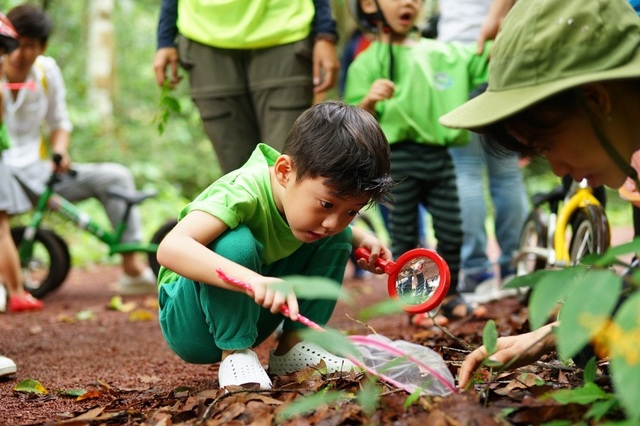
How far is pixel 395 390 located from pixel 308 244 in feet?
2.53

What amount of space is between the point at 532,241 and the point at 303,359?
93.0 inches

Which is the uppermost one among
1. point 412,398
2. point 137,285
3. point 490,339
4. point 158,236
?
point 490,339

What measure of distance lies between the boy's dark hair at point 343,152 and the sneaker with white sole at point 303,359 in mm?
511

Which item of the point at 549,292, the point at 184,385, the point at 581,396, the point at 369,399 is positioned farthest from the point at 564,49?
the point at 184,385

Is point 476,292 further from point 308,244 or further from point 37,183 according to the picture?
point 37,183

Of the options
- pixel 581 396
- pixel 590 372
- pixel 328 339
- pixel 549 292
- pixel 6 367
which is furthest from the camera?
pixel 6 367

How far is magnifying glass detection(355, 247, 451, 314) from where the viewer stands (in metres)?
2.14

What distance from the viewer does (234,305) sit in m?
2.19

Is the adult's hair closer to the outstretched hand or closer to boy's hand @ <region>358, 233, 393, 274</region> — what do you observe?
boy's hand @ <region>358, 233, 393, 274</region>

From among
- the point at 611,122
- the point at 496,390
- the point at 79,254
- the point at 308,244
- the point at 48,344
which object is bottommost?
the point at 79,254

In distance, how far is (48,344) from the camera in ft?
11.8

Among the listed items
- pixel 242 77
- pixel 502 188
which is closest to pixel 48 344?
Answer: pixel 242 77

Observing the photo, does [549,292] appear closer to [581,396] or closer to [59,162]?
[581,396]

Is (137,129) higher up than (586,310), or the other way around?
(586,310)
